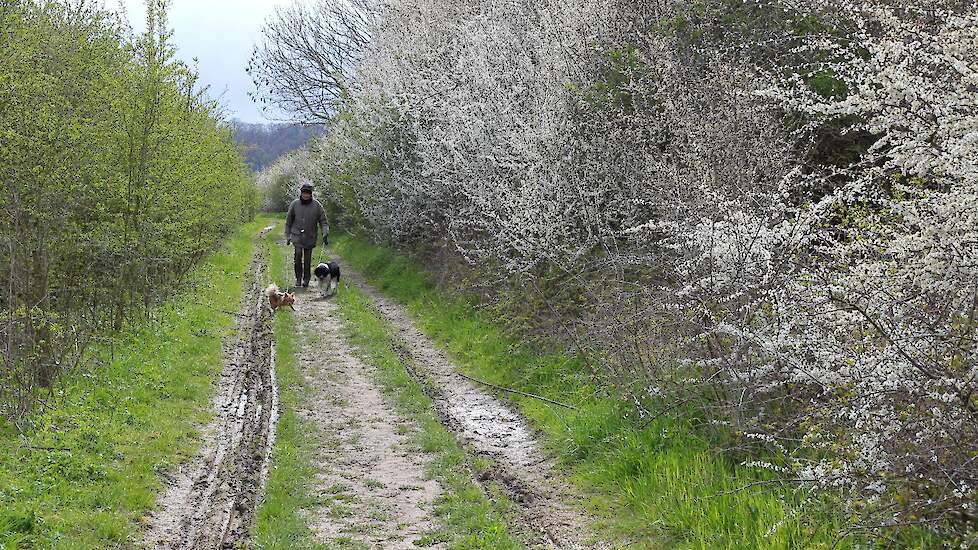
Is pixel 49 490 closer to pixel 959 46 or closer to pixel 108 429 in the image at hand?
pixel 108 429

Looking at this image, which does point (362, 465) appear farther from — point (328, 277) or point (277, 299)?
point (328, 277)

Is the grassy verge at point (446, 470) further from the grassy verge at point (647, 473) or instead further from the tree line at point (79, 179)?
the tree line at point (79, 179)

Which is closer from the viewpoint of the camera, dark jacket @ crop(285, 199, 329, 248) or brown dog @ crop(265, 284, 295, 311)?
brown dog @ crop(265, 284, 295, 311)

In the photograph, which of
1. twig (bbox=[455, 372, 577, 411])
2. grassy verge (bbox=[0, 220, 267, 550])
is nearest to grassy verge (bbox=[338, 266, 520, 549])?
twig (bbox=[455, 372, 577, 411])

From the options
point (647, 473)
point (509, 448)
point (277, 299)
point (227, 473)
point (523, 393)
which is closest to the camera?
point (647, 473)

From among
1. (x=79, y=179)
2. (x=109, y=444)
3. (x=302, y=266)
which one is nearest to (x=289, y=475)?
(x=109, y=444)

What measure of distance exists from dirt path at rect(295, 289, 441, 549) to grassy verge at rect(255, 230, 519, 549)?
0.11 metres

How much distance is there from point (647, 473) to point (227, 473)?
11.4 feet

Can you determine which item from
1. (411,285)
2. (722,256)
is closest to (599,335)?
(722,256)

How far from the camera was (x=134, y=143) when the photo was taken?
38.2 ft

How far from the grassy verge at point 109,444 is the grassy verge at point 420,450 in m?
0.90

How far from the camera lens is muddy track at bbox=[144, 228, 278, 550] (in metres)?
5.68

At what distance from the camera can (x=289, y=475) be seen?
6.68 meters

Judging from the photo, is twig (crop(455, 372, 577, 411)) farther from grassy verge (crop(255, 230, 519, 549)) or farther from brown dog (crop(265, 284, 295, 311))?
brown dog (crop(265, 284, 295, 311))
